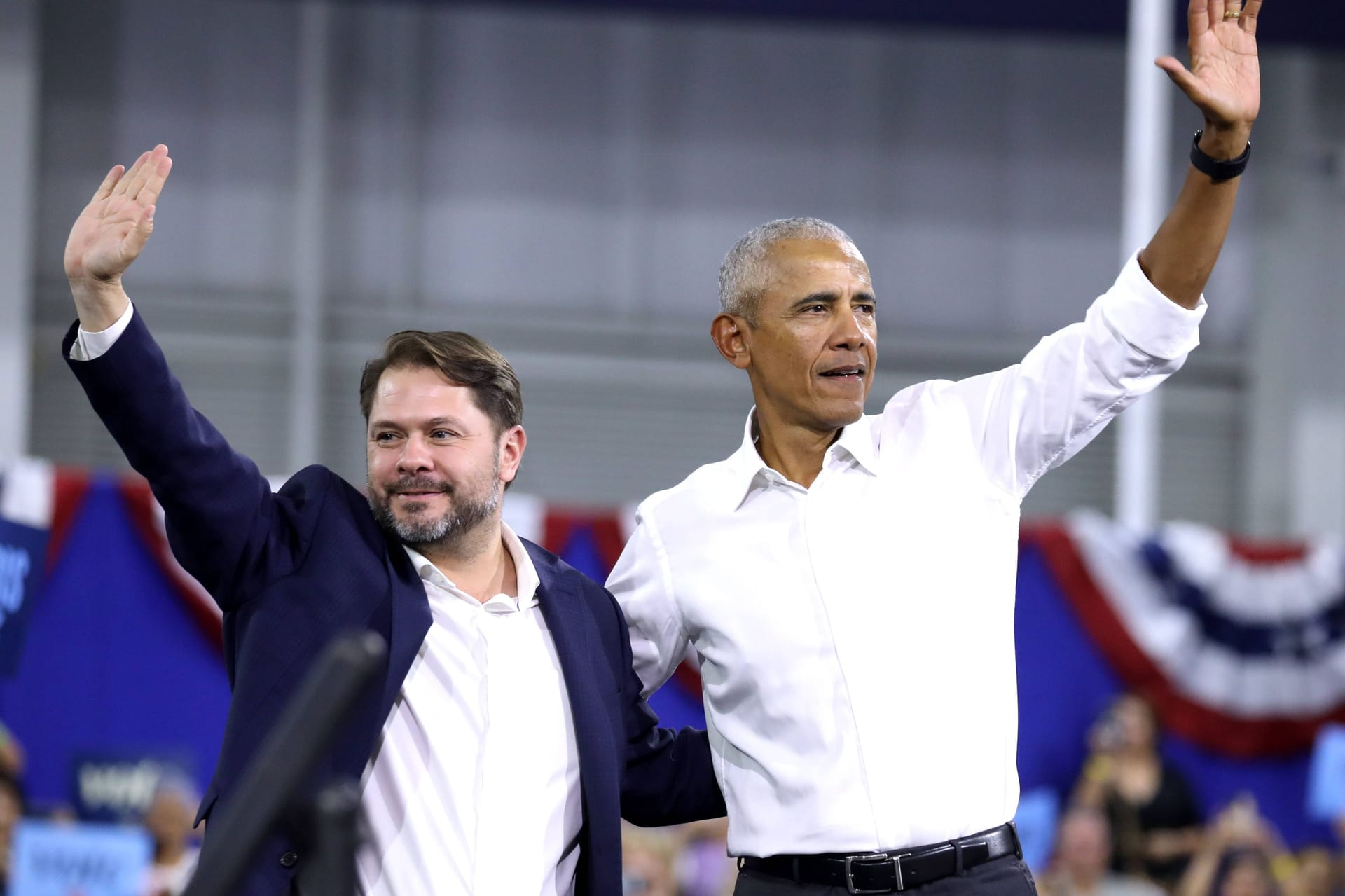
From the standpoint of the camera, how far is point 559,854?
2.13m

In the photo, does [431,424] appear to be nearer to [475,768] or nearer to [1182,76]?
[475,768]

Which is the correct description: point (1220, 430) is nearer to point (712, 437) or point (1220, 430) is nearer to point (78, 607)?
point (712, 437)

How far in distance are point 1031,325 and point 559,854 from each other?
7.76m

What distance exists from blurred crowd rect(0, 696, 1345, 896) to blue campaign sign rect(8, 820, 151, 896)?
0.27 ft

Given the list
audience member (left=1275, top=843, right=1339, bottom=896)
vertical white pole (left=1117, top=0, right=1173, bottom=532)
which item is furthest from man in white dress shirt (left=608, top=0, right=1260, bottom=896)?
vertical white pole (left=1117, top=0, right=1173, bottom=532)

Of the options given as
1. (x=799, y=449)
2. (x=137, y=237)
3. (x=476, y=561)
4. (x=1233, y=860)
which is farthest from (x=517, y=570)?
(x=1233, y=860)

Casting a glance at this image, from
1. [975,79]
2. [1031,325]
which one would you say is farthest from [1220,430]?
[975,79]

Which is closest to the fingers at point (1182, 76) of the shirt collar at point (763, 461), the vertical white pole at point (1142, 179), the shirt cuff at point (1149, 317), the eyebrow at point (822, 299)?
the shirt cuff at point (1149, 317)

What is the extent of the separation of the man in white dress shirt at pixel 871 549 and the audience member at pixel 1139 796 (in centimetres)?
345

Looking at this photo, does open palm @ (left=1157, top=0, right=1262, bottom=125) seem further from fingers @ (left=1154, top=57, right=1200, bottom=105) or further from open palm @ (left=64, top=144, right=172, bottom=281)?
open palm @ (left=64, top=144, right=172, bottom=281)

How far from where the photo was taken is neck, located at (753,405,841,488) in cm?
236

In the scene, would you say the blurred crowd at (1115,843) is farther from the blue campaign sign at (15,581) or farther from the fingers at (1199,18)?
the fingers at (1199,18)

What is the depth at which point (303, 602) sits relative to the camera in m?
2.05

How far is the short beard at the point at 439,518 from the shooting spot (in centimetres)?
213
